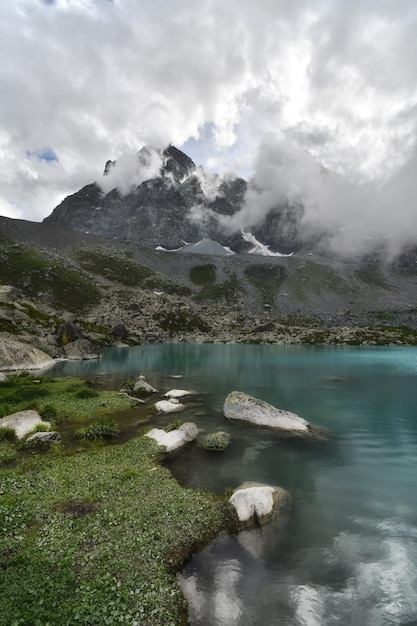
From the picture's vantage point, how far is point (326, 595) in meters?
12.8

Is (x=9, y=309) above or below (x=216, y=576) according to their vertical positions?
above

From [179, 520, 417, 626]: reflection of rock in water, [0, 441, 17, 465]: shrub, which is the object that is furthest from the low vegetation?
[179, 520, 417, 626]: reflection of rock in water

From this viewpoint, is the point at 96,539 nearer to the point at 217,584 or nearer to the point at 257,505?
the point at 217,584

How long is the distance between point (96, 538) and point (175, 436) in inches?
556

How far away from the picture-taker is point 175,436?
28531mm

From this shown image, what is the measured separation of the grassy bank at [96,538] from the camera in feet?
35.9

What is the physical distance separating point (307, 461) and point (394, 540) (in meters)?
9.74

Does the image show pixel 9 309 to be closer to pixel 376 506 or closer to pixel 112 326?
pixel 112 326

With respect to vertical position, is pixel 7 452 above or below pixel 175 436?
below

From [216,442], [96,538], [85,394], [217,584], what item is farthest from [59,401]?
[217,584]

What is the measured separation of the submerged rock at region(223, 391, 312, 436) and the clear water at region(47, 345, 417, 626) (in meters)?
1.66

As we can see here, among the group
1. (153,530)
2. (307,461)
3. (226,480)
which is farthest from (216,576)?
(307,461)

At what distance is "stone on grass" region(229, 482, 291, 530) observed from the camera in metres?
17.5

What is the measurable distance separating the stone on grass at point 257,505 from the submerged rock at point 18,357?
63.7 m
